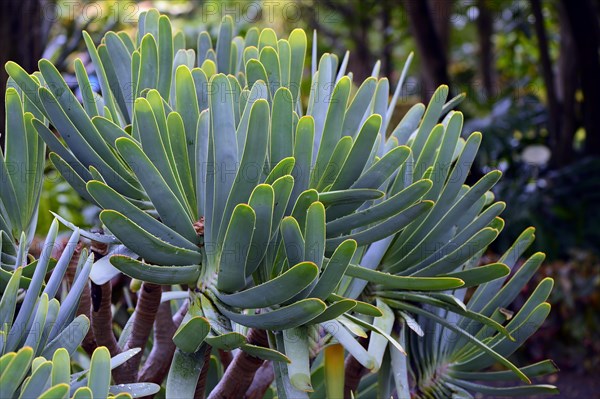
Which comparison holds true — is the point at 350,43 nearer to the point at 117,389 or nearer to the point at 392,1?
the point at 392,1

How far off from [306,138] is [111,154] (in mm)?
323

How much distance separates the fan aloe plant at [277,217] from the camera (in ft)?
3.49

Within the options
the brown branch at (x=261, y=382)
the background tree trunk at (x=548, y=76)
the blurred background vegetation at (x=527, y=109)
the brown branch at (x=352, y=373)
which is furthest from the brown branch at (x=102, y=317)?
the background tree trunk at (x=548, y=76)

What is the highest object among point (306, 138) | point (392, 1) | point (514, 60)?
point (306, 138)

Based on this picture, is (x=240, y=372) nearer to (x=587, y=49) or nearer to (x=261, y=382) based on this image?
(x=261, y=382)

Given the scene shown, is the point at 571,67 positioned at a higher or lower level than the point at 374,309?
lower

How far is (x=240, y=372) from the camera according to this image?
4.39ft

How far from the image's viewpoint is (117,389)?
1.08 meters

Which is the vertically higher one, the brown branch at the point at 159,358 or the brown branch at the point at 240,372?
the brown branch at the point at 240,372

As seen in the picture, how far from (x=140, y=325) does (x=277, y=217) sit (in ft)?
1.66

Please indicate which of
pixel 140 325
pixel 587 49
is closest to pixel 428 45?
pixel 587 49

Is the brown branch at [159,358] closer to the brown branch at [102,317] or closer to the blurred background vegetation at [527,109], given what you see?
the brown branch at [102,317]

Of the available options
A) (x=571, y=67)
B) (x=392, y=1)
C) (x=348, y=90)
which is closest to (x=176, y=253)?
(x=348, y=90)

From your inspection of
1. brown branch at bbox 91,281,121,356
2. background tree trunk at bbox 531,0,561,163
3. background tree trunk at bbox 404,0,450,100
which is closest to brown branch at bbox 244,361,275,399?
brown branch at bbox 91,281,121,356
